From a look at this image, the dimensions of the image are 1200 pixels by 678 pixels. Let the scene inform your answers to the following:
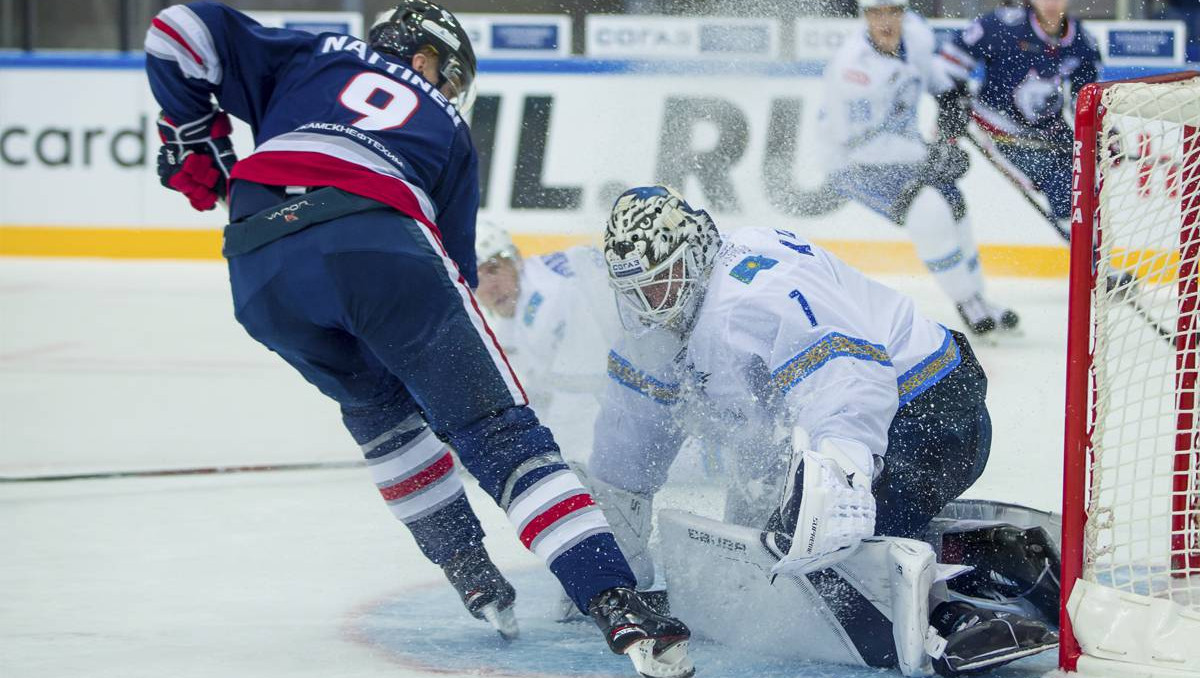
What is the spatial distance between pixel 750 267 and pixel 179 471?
1910mm

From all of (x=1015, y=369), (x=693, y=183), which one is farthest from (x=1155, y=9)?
(x=1015, y=369)

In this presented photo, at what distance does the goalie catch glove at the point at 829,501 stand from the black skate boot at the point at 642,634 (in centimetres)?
18

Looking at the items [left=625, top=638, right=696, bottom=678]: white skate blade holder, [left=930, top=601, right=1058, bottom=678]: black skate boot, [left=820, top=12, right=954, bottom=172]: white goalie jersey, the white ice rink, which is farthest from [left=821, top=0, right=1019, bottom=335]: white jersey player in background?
[left=625, top=638, right=696, bottom=678]: white skate blade holder

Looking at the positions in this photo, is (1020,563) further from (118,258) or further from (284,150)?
(118,258)

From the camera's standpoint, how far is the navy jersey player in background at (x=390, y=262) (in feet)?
7.13

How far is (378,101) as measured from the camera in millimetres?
2350

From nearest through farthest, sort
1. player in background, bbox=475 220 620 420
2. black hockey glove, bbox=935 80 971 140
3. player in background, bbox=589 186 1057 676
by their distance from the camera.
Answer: player in background, bbox=589 186 1057 676 → player in background, bbox=475 220 620 420 → black hockey glove, bbox=935 80 971 140

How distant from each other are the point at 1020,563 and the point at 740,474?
0.45 metres

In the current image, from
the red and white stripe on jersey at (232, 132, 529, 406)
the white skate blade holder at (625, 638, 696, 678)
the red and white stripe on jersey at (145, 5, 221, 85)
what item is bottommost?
the white skate blade holder at (625, 638, 696, 678)

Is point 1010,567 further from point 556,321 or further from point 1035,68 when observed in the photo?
point 1035,68

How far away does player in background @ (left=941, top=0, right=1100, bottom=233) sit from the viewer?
6.33m

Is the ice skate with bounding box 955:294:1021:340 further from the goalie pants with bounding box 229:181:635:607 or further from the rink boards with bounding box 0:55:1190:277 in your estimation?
the goalie pants with bounding box 229:181:635:607

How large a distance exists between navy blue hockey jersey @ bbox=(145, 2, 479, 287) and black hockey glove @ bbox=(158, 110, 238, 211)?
0.03m

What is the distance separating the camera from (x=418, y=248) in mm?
2199
